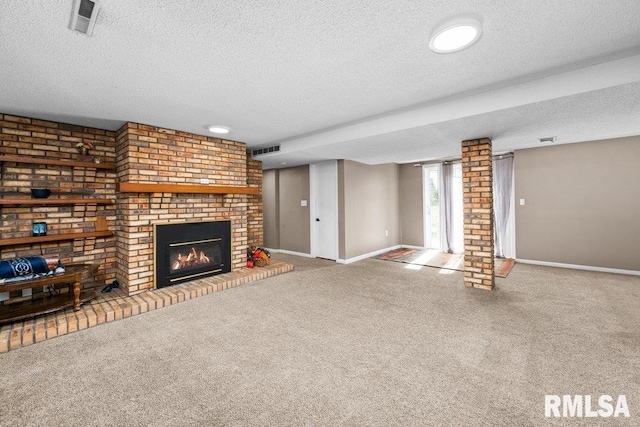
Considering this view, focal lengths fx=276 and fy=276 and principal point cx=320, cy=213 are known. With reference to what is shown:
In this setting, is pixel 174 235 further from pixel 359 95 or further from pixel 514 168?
pixel 514 168

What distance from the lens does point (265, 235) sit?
7441mm

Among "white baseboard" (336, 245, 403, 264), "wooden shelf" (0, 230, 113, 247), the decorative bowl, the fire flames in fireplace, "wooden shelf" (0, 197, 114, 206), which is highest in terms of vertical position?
the decorative bowl

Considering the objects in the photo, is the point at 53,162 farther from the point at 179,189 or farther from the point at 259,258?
the point at 259,258

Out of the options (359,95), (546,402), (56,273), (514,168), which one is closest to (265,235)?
(56,273)

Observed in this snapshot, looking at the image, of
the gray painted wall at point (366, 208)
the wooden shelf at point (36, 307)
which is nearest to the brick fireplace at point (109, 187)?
the wooden shelf at point (36, 307)

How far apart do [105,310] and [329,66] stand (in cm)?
340

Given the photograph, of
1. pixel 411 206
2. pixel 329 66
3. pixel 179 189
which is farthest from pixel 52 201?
pixel 411 206

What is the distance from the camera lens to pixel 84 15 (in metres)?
1.58

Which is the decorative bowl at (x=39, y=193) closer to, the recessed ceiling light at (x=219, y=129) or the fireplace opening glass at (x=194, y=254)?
the fireplace opening glass at (x=194, y=254)

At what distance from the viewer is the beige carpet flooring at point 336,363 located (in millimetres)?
1664

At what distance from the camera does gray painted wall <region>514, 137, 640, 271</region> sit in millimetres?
4582

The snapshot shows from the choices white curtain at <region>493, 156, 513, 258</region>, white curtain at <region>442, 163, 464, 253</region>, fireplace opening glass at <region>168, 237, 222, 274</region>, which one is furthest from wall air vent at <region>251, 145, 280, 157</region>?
white curtain at <region>493, 156, 513, 258</region>

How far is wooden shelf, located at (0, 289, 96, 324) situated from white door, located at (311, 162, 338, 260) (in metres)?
4.05

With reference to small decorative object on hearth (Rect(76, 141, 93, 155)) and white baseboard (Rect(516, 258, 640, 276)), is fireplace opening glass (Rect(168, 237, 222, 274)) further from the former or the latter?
white baseboard (Rect(516, 258, 640, 276))
